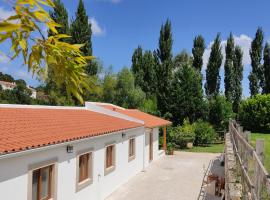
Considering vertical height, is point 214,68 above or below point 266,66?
below

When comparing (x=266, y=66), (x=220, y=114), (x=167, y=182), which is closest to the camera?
(x=167, y=182)

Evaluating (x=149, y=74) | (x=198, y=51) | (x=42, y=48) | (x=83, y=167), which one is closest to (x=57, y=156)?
(x=83, y=167)

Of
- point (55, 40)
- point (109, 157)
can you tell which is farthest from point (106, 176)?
point (55, 40)

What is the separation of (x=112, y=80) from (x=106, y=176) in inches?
1190

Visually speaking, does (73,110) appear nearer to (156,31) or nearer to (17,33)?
(17,33)

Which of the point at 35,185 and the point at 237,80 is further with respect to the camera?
the point at 237,80

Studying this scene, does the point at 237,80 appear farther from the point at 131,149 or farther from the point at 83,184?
the point at 83,184

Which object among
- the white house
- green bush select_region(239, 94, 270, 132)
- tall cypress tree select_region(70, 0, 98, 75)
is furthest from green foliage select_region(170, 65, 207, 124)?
the white house

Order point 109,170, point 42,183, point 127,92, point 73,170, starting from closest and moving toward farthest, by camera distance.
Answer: point 42,183 < point 73,170 < point 109,170 < point 127,92

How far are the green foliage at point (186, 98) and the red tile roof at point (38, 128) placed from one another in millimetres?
22446

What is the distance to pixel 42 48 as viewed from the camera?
187 centimetres

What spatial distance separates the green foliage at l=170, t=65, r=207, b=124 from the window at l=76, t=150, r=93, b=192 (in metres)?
25.4

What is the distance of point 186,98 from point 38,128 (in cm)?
2816

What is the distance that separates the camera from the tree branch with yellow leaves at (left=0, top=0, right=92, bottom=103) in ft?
5.18
